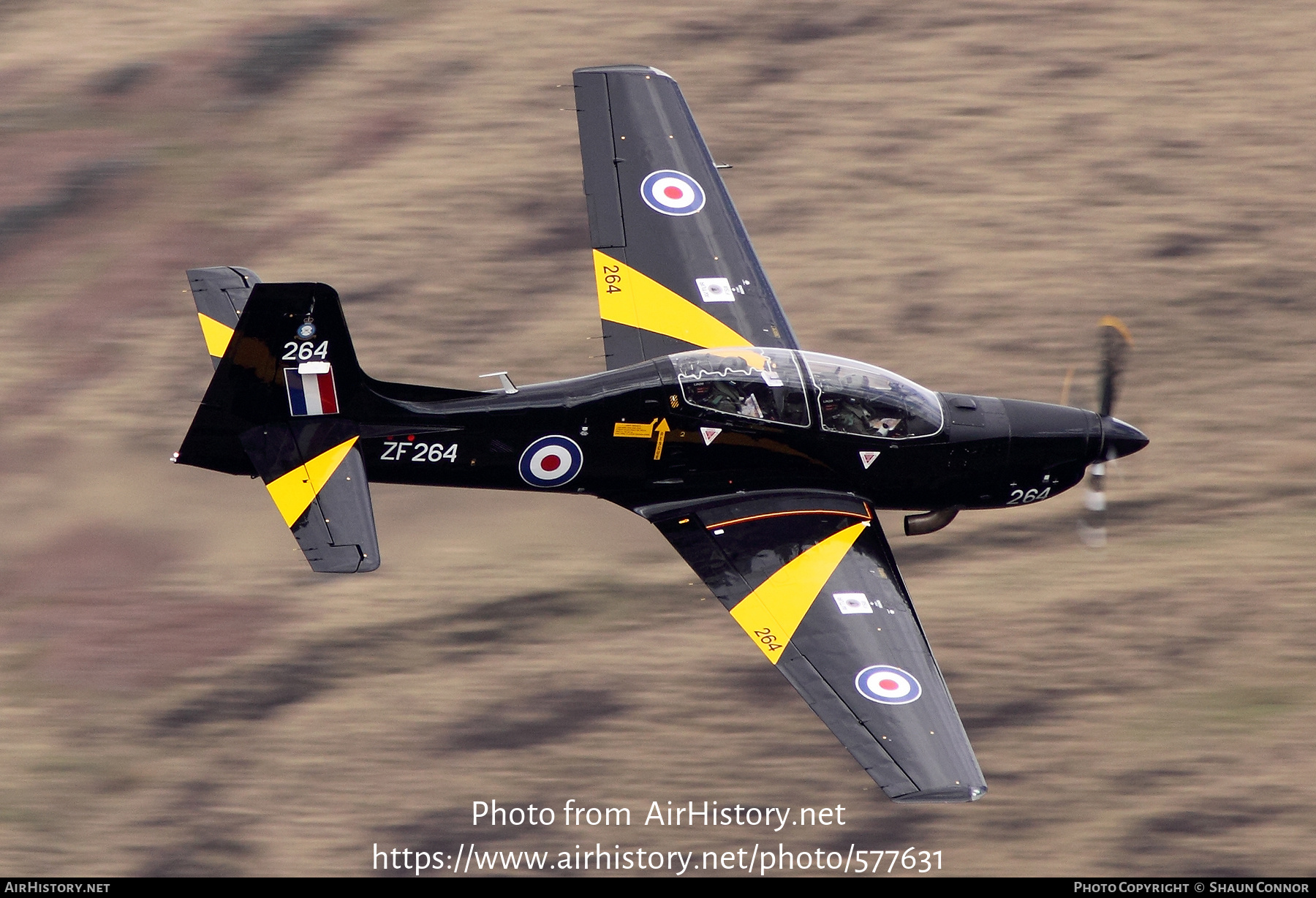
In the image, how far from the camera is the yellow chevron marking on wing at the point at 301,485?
15.1m

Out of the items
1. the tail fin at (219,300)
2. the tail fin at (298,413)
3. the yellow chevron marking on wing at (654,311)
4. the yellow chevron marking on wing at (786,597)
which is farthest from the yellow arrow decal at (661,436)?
the tail fin at (219,300)

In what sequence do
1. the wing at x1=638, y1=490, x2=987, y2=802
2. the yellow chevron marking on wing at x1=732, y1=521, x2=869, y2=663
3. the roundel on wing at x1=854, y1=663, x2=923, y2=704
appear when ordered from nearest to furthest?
1. the wing at x1=638, y1=490, x2=987, y2=802
2. the roundel on wing at x1=854, y1=663, x2=923, y2=704
3. the yellow chevron marking on wing at x1=732, y1=521, x2=869, y2=663

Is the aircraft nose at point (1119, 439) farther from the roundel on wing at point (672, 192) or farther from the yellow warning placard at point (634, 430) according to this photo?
the roundel on wing at point (672, 192)

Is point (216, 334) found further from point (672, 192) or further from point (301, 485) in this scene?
point (672, 192)

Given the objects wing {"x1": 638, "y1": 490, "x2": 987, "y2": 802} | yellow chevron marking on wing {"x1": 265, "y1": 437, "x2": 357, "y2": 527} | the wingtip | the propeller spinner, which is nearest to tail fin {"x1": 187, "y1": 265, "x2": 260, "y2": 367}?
yellow chevron marking on wing {"x1": 265, "y1": 437, "x2": 357, "y2": 527}

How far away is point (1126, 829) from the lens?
16781 millimetres

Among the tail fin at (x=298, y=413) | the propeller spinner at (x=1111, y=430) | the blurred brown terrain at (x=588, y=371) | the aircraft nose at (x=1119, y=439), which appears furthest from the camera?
the blurred brown terrain at (x=588, y=371)

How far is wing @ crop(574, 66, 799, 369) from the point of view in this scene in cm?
1780

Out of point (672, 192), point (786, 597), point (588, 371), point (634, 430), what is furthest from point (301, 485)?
point (588, 371)

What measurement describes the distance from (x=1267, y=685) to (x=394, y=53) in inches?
657

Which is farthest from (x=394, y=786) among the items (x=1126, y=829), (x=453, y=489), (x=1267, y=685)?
(x=1267, y=685)

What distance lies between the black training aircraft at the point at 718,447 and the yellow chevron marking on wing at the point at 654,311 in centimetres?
2

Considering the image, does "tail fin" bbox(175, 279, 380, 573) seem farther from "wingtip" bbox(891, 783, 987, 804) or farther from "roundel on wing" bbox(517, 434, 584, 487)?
"wingtip" bbox(891, 783, 987, 804)

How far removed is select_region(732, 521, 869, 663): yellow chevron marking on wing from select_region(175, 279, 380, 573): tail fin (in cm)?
387
